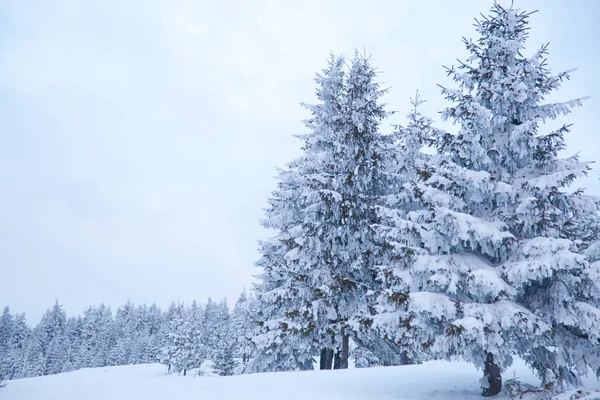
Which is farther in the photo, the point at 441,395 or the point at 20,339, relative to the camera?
the point at 20,339

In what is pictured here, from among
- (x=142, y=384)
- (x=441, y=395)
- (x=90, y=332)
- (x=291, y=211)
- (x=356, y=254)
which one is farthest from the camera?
(x=90, y=332)

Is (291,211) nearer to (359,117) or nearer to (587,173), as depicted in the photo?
(359,117)

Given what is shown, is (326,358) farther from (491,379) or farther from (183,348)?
(183,348)

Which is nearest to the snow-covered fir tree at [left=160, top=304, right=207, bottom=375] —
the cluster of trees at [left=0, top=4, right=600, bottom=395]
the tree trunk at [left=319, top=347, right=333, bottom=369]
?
the tree trunk at [left=319, top=347, right=333, bottom=369]

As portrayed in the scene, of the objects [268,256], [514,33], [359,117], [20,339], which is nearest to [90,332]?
[20,339]

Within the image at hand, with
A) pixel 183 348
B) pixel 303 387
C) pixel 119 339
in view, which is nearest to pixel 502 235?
pixel 303 387

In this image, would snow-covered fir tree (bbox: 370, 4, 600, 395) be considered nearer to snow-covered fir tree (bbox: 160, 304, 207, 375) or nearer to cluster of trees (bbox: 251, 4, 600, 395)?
cluster of trees (bbox: 251, 4, 600, 395)

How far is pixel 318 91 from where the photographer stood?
20.2m

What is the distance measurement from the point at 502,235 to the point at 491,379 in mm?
4081

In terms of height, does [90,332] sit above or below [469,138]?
below

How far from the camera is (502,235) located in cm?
967

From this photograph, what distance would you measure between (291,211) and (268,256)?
2.99m

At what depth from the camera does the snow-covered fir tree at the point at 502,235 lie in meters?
9.16

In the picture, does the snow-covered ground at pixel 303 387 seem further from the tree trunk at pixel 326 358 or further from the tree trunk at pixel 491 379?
the tree trunk at pixel 326 358
